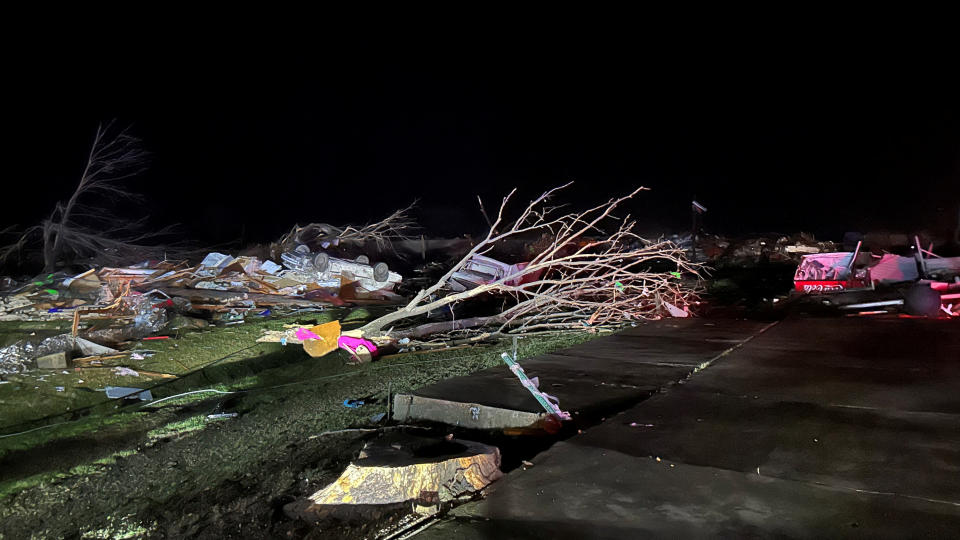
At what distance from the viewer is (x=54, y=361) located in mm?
5664

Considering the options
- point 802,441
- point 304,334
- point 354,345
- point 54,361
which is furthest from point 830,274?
point 54,361

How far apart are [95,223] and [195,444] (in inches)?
525

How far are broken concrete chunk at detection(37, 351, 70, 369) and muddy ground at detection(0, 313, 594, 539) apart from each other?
170 mm

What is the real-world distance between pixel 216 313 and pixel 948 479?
31.2 feet

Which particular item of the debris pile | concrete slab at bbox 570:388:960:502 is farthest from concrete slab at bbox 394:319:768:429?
the debris pile

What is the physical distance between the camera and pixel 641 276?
21.1 ft

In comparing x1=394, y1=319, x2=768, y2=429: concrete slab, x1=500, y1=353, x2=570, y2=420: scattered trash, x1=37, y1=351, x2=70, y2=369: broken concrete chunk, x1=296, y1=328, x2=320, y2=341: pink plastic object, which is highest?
x1=500, y1=353, x2=570, y2=420: scattered trash

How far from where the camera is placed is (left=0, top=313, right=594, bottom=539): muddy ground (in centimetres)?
267

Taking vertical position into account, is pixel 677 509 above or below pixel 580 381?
above

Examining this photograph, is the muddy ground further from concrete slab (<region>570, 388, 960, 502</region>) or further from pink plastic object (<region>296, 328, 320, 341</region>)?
concrete slab (<region>570, 388, 960, 502</region>)

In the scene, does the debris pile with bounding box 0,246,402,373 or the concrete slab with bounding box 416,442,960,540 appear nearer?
the concrete slab with bounding box 416,442,960,540

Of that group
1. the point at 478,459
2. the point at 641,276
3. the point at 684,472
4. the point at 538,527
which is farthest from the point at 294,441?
the point at 641,276

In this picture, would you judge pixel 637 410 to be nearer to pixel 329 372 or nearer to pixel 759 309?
pixel 329 372

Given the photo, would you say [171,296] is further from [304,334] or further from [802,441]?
[802,441]
